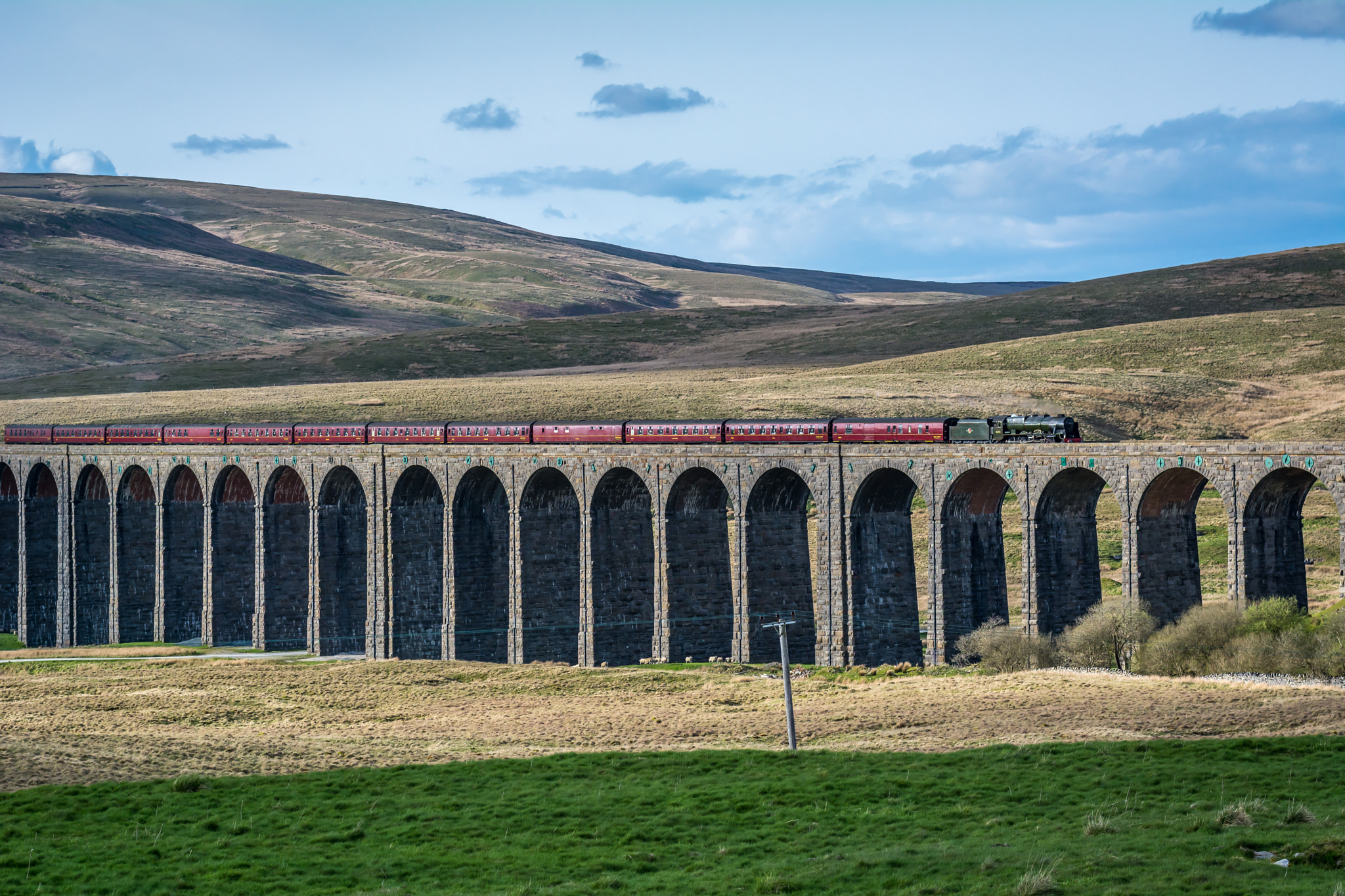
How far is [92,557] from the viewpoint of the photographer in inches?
2987

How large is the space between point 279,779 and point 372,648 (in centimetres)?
2962

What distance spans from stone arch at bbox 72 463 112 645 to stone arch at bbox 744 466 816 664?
38.7 meters

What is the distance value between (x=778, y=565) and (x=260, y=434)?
28.3 m

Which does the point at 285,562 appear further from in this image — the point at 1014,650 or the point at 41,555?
the point at 1014,650

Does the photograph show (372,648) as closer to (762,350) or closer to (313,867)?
(313,867)

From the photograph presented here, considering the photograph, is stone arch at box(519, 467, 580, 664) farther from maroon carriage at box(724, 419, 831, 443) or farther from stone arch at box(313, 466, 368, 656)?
stone arch at box(313, 466, 368, 656)

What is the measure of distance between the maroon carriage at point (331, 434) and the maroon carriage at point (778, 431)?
64.2 feet

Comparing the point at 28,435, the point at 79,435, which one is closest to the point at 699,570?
the point at 79,435

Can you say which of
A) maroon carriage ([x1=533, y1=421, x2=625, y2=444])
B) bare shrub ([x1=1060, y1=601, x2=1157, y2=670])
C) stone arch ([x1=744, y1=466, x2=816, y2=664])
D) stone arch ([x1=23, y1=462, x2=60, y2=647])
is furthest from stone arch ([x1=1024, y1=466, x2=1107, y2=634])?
stone arch ([x1=23, y1=462, x2=60, y2=647])

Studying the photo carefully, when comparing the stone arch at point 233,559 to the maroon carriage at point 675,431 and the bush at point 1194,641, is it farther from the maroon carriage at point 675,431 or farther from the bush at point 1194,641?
the bush at point 1194,641

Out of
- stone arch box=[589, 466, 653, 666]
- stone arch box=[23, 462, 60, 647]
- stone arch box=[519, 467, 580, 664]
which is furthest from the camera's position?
stone arch box=[23, 462, 60, 647]

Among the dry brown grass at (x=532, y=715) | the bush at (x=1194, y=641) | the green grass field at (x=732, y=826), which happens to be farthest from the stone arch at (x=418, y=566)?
the bush at (x=1194, y=641)

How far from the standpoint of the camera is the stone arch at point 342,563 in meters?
65.2

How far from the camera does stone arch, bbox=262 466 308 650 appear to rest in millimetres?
67062
